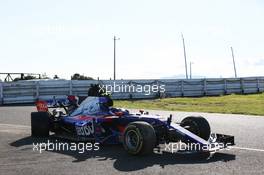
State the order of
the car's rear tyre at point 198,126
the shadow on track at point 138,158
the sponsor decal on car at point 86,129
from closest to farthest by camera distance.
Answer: the shadow on track at point 138,158
the car's rear tyre at point 198,126
the sponsor decal on car at point 86,129

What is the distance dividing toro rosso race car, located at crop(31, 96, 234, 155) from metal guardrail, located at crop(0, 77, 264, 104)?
600 inches

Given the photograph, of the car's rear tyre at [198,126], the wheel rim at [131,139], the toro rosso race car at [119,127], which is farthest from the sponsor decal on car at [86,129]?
the car's rear tyre at [198,126]

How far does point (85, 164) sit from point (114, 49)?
53.2 metres

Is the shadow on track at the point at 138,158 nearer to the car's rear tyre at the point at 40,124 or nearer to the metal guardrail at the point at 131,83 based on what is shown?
the car's rear tyre at the point at 40,124

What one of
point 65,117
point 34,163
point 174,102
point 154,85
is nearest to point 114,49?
point 154,85

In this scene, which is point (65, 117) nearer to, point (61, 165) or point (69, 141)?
point (69, 141)

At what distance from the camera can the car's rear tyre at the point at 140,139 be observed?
870cm

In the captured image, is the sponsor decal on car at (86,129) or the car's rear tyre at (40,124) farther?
the car's rear tyre at (40,124)

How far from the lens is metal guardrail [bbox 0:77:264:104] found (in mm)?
27562

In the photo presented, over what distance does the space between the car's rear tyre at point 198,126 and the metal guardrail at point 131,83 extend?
18650 millimetres

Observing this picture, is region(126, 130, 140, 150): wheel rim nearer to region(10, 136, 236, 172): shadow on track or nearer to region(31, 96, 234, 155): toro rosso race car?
A: region(31, 96, 234, 155): toro rosso race car

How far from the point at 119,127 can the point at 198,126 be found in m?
1.71

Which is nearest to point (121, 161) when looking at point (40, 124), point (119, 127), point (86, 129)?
point (119, 127)

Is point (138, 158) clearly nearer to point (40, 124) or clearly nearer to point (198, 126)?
point (198, 126)
